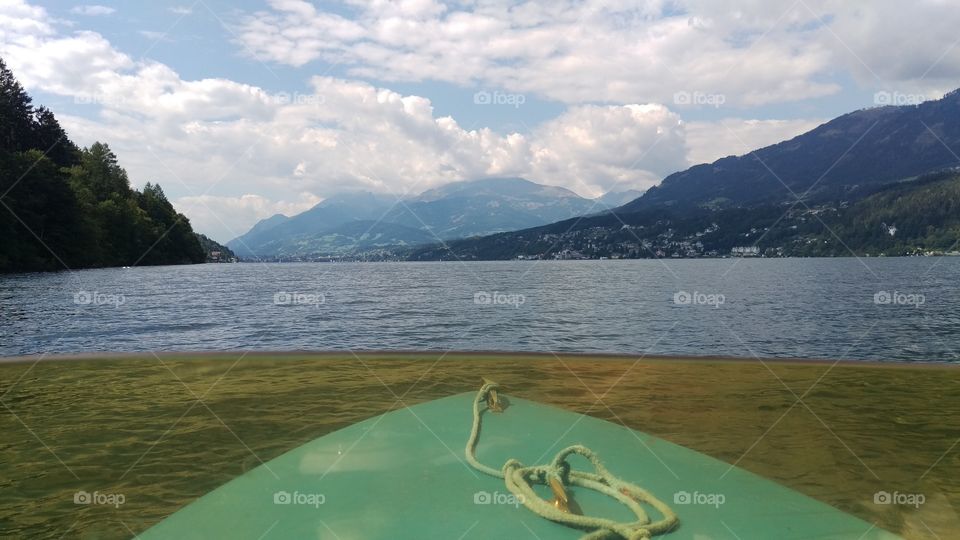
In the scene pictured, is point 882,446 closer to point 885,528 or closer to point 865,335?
point 885,528

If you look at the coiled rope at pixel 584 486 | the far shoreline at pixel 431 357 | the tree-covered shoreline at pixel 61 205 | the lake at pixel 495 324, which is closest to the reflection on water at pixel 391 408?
the far shoreline at pixel 431 357

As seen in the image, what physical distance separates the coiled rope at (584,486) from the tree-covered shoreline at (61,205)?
220 ft

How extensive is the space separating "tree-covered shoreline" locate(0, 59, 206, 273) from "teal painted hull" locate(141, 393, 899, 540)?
214 ft

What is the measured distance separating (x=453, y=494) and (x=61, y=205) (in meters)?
76.8

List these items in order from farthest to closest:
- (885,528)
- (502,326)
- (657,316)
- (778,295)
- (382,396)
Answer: (778,295)
(657,316)
(502,326)
(382,396)
(885,528)

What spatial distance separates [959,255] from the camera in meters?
146

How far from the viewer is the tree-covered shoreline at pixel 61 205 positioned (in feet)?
194

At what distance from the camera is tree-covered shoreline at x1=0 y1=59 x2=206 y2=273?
59.2m

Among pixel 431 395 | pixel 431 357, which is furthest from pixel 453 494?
pixel 431 357

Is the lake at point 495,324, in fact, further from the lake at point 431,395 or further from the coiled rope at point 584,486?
the coiled rope at point 584,486

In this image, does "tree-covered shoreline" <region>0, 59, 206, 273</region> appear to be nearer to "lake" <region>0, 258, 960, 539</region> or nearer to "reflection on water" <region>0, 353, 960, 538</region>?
"lake" <region>0, 258, 960, 539</region>

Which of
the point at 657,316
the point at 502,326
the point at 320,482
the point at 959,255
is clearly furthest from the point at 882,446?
the point at 959,255

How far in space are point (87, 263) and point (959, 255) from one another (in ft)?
611

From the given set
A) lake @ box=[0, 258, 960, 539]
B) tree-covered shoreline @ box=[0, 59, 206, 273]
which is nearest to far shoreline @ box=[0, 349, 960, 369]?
lake @ box=[0, 258, 960, 539]
